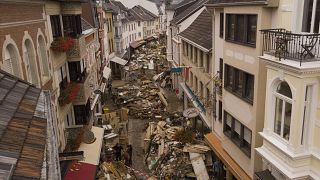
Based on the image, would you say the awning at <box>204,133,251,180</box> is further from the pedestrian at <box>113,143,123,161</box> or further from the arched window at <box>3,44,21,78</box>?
the arched window at <box>3,44,21,78</box>

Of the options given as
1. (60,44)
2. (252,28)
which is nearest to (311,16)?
(252,28)

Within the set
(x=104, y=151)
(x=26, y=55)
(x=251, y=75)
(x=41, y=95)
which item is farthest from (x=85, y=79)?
(x=41, y=95)

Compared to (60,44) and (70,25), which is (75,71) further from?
(60,44)

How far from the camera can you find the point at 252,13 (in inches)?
512

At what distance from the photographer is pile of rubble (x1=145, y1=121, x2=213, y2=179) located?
18.9m

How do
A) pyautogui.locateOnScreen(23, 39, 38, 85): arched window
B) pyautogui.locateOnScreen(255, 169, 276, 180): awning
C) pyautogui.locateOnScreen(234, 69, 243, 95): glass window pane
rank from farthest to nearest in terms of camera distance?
pyautogui.locateOnScreen(234, 69, 243, 95): glass window pane → pyautogui.locateOnScreen(23, 39, 38, 85): arched window → pyautogui.locateOnScreen(255, 169, 276, 180): awning

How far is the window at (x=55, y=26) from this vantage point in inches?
656

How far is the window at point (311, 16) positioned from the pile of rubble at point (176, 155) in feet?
35.4

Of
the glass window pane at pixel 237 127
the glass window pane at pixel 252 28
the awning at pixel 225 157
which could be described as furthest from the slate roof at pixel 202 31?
the glass window pane at pixel 252 28

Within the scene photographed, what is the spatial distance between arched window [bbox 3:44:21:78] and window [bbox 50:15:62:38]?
19.3 ft

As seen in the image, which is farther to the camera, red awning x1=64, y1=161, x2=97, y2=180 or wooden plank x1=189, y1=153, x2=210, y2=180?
wooden plank x1=189, y1=153, x2=210, y2=180

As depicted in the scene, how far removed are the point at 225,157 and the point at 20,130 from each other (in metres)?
13.4

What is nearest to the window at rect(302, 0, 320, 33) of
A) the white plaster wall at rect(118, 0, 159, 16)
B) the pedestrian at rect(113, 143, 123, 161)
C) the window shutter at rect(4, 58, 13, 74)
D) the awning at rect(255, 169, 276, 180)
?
the awning at rect(255, 169, 276, 180)

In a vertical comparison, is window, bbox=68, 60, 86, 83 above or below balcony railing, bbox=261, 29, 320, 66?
below
